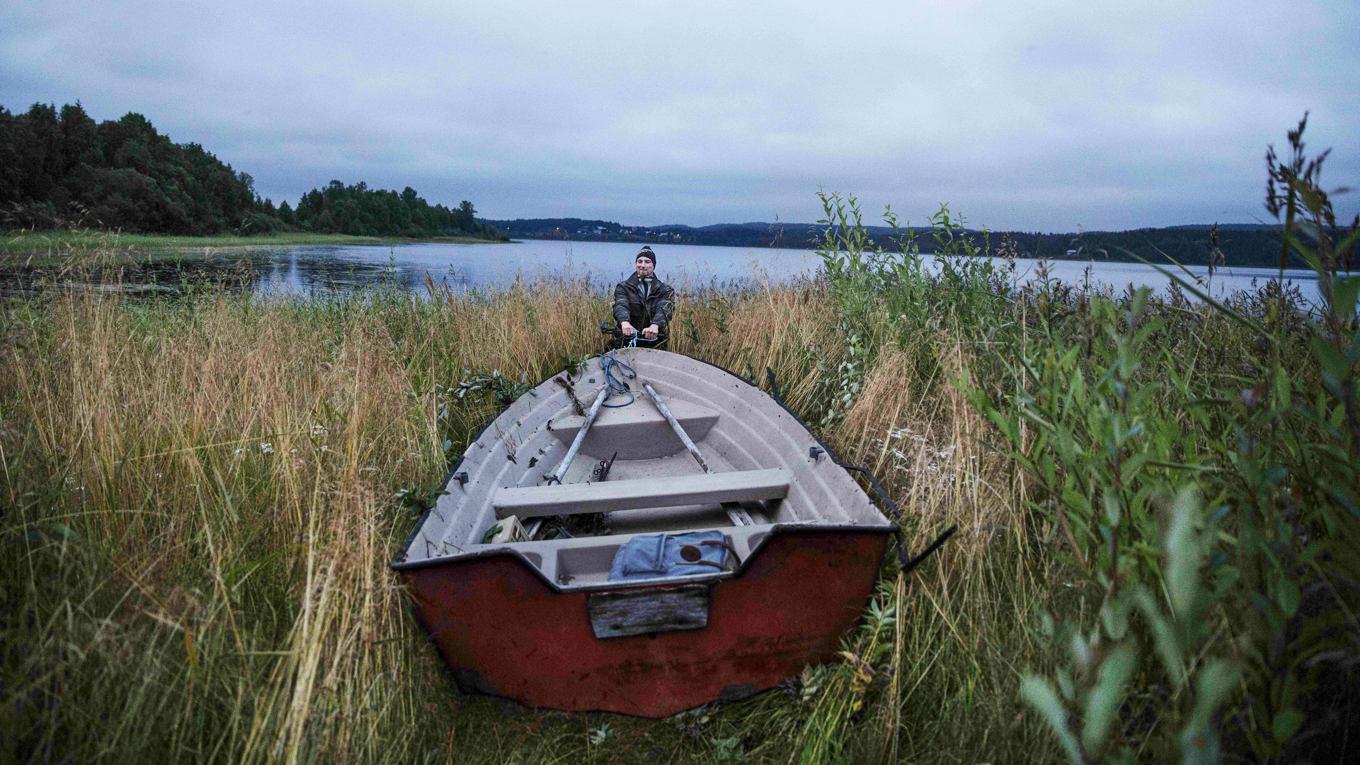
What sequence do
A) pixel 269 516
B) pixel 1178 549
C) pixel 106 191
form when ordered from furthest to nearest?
pixel 106 191 → pixel 269 516 → pixel 1178 549

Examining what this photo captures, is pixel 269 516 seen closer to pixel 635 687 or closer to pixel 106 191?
pixel 635 687

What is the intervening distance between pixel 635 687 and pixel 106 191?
3152cm

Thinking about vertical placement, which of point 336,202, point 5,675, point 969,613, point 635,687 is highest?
point 336,202

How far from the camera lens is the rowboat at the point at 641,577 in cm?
239

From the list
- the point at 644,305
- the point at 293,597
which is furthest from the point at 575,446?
the point at 644,305

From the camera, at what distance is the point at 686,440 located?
4.56 meters

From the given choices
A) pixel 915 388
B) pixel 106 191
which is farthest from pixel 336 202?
pixel 915 388

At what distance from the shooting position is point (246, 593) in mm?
2488

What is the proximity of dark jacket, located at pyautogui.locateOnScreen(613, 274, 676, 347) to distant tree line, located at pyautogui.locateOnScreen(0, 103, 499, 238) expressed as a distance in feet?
12.4

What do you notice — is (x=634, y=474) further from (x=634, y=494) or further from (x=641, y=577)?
(x=641, y=577)

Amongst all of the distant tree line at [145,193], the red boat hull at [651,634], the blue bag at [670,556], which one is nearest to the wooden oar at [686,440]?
the blue bag at [670,556]

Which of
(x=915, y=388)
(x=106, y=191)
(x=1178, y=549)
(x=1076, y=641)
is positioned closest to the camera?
(x=1178, y=549)

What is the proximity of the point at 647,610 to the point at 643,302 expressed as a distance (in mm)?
4912

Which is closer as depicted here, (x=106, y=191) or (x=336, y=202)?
(x=106, y=191)
